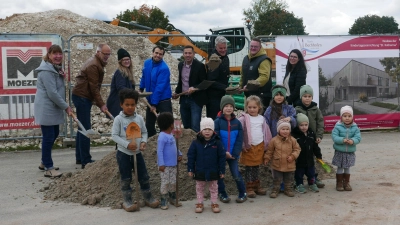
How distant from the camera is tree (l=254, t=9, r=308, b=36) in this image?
58.5m

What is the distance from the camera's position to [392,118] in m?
12.5

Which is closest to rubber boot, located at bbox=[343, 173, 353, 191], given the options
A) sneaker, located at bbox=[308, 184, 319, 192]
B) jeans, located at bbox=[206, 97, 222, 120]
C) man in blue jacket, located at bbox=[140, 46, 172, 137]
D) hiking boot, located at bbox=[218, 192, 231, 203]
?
sneaker, located at bbox=[308, 184, 319, 192]

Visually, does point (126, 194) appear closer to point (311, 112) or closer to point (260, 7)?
point (311, 112)

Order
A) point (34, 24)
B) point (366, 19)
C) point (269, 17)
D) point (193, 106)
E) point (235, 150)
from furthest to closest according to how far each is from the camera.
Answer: point (366, 19) < point (269, 17) < point (34, 24) < point (193, 106) < point (235, 150)

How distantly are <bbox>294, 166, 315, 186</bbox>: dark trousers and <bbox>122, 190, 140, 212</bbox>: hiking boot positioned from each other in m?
2.32

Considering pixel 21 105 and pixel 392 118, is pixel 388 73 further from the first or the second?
pixel 21 105

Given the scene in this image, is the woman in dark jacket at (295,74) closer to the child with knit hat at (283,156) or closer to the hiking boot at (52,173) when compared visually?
the child with knit hat at (283,156)

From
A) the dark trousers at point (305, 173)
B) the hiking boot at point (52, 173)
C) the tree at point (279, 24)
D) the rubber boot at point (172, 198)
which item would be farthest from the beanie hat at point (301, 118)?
the tree at point (279, 24)

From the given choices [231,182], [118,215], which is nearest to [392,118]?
[231,182]

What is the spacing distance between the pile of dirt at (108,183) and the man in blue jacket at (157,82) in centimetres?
90

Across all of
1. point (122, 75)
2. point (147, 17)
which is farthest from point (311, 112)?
point (147, 17)

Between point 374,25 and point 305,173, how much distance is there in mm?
69670

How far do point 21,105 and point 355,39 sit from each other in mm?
8221

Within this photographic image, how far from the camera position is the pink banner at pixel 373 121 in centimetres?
1214
